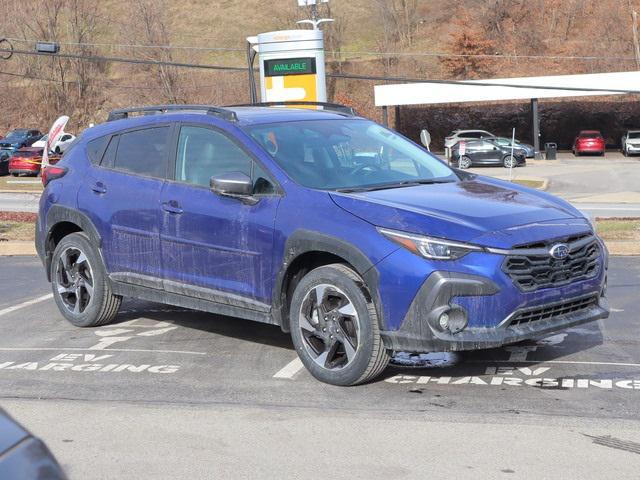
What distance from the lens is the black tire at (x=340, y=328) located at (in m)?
6.43

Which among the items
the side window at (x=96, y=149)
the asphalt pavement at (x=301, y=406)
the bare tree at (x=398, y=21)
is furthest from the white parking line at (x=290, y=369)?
the bare tree at (x=398, y=21)

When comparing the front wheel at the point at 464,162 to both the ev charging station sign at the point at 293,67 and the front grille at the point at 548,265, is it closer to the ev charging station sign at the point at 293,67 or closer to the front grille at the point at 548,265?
the ev charging station sign at the point at 293,67

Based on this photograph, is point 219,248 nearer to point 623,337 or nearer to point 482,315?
point 482,315

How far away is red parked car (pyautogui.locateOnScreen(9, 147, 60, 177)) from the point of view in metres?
46.5

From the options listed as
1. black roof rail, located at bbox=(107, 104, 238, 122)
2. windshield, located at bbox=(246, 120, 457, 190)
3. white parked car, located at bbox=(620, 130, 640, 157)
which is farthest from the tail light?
white parked car, located at bbox=(620, 130, 640, 157)

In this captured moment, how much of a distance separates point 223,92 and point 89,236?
70676 millimetres

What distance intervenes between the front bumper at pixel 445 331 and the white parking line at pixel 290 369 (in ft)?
3.19

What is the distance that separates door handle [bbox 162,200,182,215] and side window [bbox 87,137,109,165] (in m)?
1.19

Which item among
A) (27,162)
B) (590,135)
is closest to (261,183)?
(27,162)

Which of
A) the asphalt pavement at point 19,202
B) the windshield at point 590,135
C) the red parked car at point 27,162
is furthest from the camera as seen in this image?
the windshield at point 590,135

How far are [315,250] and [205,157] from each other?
146 cm

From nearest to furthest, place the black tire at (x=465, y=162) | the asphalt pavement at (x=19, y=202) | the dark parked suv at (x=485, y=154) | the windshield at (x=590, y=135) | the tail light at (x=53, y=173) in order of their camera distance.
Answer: the tail light at (x=53, y=173), the asphalt pavement at (x=19, y=202), the black tire at (x=465, y=162), the dark parked suv at (x=485, y=154), the windshield at (x=590, y=135)

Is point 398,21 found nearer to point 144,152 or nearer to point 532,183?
point 532,183

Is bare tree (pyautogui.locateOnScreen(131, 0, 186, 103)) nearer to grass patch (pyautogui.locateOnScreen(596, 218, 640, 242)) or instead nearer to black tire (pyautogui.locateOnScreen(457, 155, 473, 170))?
black tire (pyautogui.locateOnScreen(457, 155, 473, 170))
